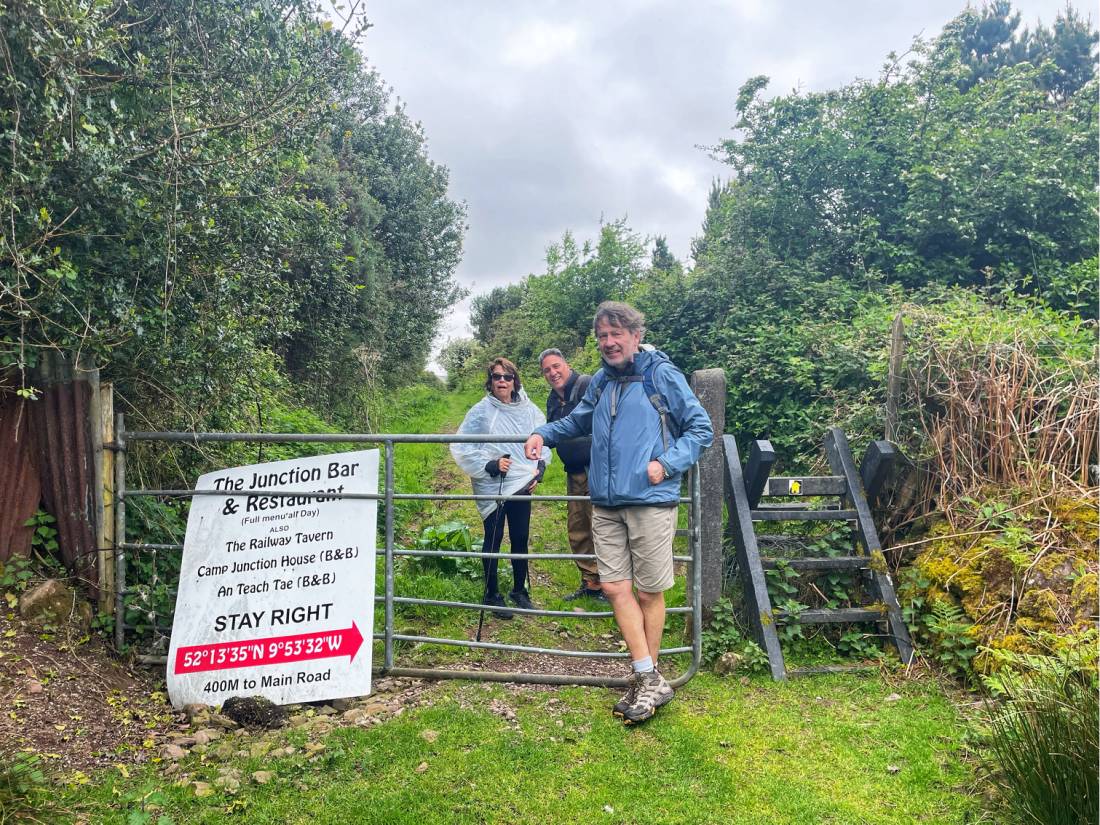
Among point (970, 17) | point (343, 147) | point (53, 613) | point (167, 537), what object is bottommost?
point (53, 613)

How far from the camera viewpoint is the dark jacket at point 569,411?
5332mm

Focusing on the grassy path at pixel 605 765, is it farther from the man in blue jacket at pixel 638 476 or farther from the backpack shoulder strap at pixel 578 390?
the backpack shoulder strap at pixel 578 390

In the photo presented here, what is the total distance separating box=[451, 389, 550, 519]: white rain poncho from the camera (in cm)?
501

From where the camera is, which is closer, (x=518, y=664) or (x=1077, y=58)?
(x=518, y=664)

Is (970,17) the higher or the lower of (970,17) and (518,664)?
the higher

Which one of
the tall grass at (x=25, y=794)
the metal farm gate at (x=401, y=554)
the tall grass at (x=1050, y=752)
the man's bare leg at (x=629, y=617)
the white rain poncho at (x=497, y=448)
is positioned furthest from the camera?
the white rain poncho at (x=497, y=448)

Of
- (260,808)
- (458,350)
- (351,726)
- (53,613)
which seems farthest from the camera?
(458,350)

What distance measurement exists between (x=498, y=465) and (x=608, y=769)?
2.12 meters

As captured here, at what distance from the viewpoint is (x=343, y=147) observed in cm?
1428

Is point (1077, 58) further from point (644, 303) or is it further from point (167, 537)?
point (167, 537)

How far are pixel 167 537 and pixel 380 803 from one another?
109 inches

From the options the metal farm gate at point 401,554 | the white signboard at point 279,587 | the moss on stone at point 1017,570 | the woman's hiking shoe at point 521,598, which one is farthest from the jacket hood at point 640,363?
the moss on stone at point 1017,570

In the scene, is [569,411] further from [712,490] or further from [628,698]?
[628,698]

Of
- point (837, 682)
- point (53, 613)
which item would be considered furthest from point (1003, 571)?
point (53, 613)
